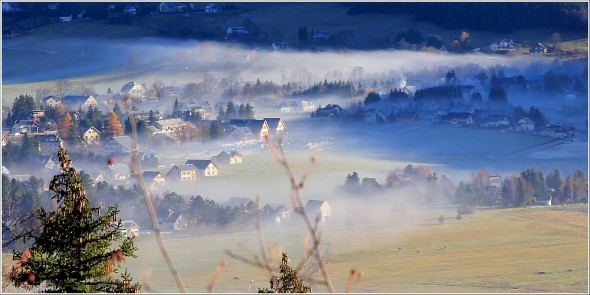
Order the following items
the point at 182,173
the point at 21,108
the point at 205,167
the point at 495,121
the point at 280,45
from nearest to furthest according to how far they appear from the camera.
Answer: the point at 182,173, the point at 205,167, the point at 21,108, the point at 495,121, the point at 280,45

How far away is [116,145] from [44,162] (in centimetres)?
69

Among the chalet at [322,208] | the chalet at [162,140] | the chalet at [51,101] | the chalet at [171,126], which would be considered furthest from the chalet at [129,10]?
the chalet at [322,208]

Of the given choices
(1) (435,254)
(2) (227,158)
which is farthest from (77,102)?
(1) (435,254)

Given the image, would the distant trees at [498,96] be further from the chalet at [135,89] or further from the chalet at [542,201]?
the chalet at [135,89]

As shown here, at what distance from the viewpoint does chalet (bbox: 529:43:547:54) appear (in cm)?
1205

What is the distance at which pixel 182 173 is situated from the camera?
10133mm

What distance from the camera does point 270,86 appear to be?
482 inches

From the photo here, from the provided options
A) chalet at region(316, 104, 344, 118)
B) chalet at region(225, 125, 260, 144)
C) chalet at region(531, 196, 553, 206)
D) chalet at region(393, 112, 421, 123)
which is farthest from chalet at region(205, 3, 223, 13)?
chalet at region(531, 196, 553, 206)

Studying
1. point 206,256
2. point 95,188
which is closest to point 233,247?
point 206,256

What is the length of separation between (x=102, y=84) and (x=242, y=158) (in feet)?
8.13

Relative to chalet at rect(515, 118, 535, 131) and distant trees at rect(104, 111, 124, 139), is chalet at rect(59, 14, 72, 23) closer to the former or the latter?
distant trees at rect(104, 111, 124, 139)

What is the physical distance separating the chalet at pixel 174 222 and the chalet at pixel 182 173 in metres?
0.76

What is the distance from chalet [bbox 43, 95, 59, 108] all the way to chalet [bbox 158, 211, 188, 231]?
2556 mm

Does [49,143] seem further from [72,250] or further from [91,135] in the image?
[72,250]
